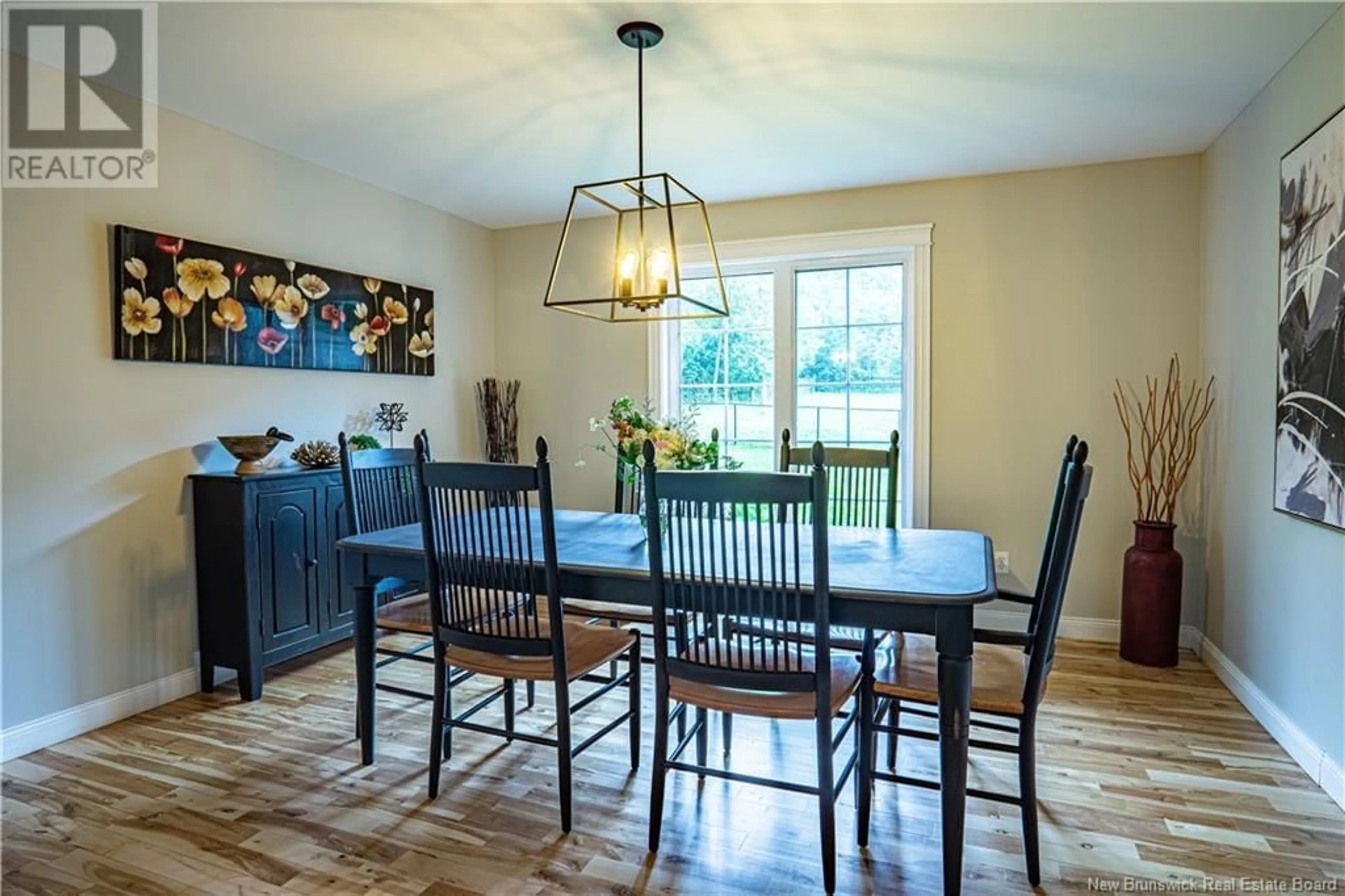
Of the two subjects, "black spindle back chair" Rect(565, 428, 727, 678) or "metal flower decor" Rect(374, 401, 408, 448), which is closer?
"black spindle back chair" Rect(565, 428, 727, 678)

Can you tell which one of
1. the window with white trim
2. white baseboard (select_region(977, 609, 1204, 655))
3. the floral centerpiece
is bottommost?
white baseboard (select_region(977, 609, 1204, 655))

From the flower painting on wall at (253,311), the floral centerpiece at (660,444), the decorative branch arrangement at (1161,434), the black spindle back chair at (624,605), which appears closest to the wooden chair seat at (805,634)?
the black spindle back chair at (624,605)

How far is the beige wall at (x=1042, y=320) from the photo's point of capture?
3781 mm

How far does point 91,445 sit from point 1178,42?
431 centimetres

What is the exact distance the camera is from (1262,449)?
301 centimetres

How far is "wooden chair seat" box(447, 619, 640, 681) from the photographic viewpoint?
7.41 feet

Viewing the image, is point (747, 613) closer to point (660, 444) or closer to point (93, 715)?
point (660, 444)

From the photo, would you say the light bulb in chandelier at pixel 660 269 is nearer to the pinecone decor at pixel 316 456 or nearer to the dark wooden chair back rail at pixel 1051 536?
the dark wooden chair back rail at pixel 1051 536

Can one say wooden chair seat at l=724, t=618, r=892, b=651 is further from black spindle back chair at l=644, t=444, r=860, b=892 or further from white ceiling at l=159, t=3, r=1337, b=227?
white ceiling at l=159, t=3, r=1337, b=227

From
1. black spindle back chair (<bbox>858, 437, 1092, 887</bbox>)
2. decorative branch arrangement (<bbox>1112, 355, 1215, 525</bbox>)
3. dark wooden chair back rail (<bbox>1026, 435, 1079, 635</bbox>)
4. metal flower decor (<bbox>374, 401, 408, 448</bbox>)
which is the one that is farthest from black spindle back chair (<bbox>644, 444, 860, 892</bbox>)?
metal flower decor (<bbox>374, 401, 408, 448</bbox>)

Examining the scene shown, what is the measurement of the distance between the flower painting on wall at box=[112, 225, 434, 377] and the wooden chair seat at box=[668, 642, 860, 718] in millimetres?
2647

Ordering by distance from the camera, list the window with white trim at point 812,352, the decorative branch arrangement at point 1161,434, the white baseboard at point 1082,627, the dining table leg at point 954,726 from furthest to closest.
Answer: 1. the window with white trim at point 812,352
2. the white baseboard at point 1082,627
3. the decorative branch arrangement at point 1161,434
4. the dining table leg at point 954,726

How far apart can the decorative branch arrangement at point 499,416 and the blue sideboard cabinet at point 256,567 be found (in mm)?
1623

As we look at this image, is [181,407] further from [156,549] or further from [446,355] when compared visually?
[446,355]
